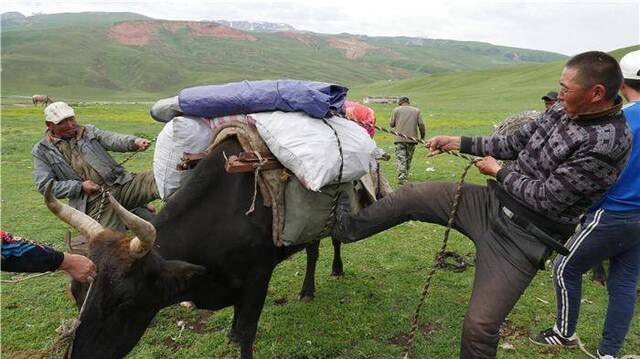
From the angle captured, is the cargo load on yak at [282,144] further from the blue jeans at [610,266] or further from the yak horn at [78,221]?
the blue jeans at [610,266]

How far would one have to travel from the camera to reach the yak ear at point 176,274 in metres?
3.88

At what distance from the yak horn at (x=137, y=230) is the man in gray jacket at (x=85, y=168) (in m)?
2.28

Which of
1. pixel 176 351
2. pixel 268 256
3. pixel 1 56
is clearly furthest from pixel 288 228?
pixel 1 56

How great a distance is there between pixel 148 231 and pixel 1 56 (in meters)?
130

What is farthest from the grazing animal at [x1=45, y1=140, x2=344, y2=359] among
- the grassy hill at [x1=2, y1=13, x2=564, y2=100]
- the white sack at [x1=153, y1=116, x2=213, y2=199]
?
the grassy hill at [x1=2, y1=13, x2=564, y2=100]

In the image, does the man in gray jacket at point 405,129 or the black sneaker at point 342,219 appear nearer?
the black sneaker at point 342,219

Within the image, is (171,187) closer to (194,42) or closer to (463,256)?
(463,256)

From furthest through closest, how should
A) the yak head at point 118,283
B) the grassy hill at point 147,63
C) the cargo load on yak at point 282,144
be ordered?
the grassy hill at point 147,63 < the cargo load on yak at point 282,144 < the yak head at point 118,283

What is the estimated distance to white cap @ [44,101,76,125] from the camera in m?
5.50

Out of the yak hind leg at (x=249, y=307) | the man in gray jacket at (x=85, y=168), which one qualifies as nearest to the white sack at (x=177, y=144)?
the man in gray jacket at (x=85, y=168)

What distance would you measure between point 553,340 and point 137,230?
14.5 ft

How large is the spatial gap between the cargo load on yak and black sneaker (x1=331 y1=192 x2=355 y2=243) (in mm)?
62

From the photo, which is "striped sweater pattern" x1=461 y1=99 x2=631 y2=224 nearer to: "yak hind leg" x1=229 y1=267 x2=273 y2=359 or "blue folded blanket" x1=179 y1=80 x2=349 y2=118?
"blue folded blanket" x1=179 y1=80 x2=349 y2=118

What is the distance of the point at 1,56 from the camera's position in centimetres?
10838
